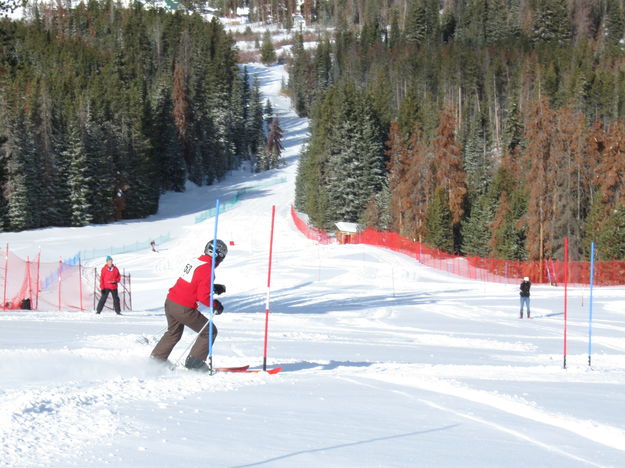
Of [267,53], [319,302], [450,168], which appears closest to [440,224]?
[450,168]

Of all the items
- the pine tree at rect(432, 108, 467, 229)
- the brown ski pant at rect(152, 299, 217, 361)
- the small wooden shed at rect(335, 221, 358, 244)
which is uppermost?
the brown ski pant at rect(152, 299, 217, 361)

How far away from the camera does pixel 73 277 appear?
25609 mm

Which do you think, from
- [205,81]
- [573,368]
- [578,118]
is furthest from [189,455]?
[205,81]

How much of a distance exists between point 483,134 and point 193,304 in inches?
3093

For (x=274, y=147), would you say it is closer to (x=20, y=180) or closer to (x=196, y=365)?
(x=20, y=180)

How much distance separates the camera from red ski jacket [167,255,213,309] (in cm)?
827

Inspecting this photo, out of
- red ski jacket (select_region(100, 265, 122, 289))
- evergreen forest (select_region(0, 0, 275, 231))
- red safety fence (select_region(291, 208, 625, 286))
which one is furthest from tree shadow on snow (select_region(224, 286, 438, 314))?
evergreen forest (select_region(0, 0, 275, 231))

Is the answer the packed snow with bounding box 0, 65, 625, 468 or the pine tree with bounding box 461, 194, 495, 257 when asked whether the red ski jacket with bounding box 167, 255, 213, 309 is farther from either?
the pine tree with bounding box 461, 194, 495, 257

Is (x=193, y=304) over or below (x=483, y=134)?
over

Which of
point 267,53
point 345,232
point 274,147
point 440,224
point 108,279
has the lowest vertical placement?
point 345,232

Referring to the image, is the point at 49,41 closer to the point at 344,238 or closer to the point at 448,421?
the point at 344,238

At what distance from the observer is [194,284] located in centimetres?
834

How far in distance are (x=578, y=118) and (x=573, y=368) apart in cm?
3948

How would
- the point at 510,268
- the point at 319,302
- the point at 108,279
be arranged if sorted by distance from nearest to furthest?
the point at 108,279, the point at 319,302, the point at 510,268
